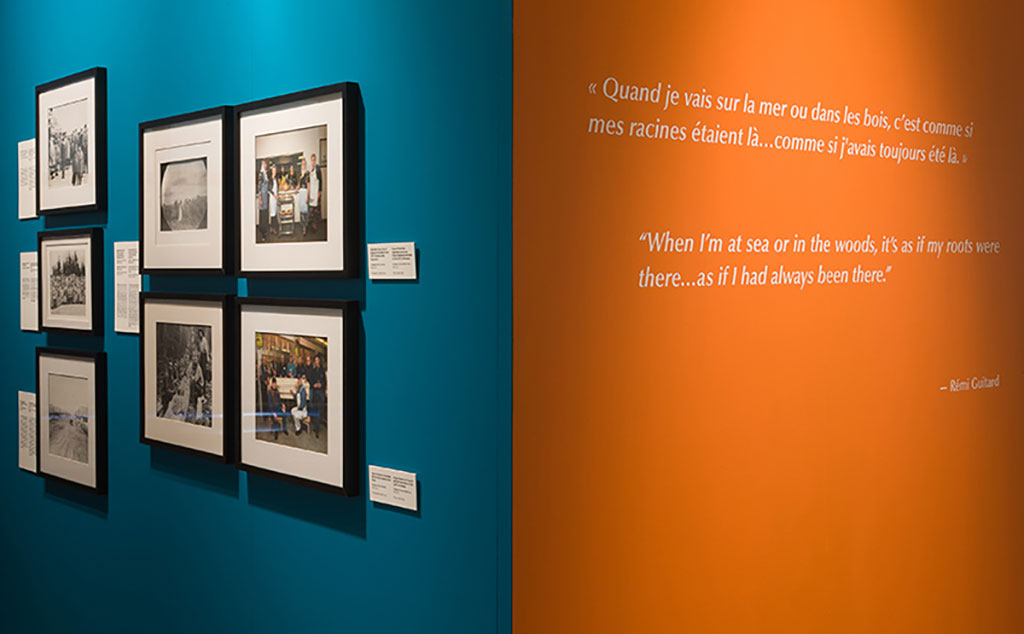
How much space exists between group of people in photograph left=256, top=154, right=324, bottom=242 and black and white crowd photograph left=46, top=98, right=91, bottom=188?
3.80 feet

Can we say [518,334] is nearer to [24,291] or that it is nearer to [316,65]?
[316,65]

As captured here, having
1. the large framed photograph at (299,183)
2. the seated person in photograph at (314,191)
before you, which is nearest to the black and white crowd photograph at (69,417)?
the large framed photograph at (299,183)

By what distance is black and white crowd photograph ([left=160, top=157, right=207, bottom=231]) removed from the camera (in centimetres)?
288

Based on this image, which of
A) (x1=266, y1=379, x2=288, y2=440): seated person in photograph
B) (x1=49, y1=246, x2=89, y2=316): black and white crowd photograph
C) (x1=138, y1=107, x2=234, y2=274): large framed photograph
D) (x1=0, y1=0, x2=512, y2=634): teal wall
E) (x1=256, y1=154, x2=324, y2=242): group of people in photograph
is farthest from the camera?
(x1=49, y1=246, x2=89, y2=316): black and white crowd photograph

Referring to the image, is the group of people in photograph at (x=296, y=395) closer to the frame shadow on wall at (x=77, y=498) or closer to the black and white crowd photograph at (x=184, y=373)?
the black and white crowd photograph at (x=184, y=373)

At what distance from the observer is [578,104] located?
209 centimetres

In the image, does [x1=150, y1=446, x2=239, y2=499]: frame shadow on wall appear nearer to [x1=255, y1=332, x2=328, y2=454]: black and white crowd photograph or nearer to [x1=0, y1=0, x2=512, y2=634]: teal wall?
[x1=0, y1=0, x2=512, y2=634]: teal wall

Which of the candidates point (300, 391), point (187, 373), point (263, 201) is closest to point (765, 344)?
point (300, 391)

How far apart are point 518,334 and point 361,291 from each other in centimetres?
56

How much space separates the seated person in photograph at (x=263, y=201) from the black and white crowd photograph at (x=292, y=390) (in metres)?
0.29

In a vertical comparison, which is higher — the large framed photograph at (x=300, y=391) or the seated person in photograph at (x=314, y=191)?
the seated person in photograph at (x=314, y=191)

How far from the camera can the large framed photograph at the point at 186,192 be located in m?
2.79

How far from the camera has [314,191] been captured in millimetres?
2461

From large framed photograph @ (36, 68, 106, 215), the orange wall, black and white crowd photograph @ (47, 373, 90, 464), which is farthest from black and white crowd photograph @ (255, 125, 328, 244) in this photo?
black and white crowd photograph @ (47, 373, 90, 464)
